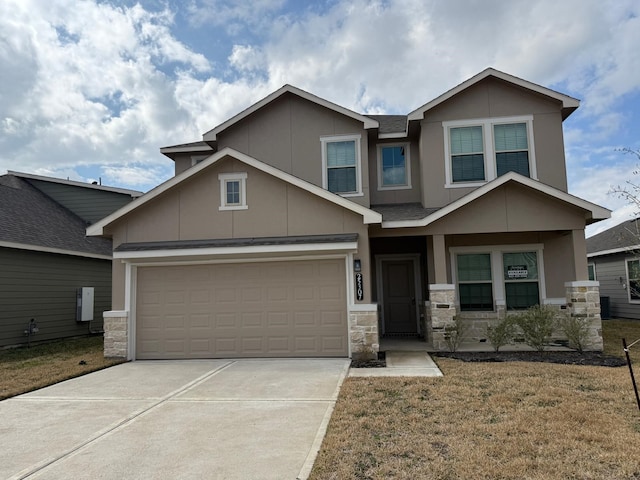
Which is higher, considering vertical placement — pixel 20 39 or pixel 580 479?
pixel 20 39

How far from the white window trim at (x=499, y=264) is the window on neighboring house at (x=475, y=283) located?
100 millimetres

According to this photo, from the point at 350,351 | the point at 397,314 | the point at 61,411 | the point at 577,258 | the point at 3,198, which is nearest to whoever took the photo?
the point at 61,411

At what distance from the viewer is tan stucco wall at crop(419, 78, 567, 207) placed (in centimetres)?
1169

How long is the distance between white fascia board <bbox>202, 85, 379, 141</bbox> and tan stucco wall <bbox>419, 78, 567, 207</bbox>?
4.91 ft

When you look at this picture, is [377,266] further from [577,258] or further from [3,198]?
[3,198]

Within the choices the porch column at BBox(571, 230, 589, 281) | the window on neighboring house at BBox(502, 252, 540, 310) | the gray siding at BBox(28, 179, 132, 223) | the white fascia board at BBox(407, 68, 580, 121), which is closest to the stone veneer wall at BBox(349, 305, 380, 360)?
the window on neighboring house at BBox(502, 252, 540, 310)

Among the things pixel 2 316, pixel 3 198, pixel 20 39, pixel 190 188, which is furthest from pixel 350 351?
pixel 3 198

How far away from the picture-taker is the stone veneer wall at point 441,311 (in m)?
10.3

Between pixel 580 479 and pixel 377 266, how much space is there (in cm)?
977

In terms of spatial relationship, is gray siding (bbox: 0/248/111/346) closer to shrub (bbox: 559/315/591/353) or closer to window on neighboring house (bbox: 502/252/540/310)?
window on neighboring house (bbox: 502/252/540/310)

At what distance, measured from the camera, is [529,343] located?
33.0 feet

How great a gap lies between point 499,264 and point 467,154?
290 centimetres

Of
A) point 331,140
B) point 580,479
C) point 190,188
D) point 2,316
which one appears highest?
point 331,140

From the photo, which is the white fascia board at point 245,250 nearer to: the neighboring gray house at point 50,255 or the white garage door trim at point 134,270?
the white garage door trim at point 134,270
